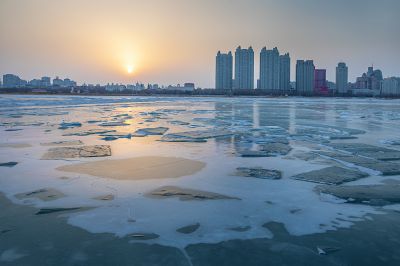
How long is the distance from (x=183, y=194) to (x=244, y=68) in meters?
149

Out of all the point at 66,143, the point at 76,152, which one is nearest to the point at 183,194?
the point at 76,152

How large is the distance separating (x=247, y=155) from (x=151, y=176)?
2324 mm

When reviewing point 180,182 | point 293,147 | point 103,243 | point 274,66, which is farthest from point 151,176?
point 274,66

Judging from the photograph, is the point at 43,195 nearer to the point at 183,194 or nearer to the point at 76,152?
the point at 183,194

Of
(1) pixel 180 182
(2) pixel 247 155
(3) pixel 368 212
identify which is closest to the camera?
(3) pixel 368 212

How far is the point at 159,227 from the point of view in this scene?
326cm

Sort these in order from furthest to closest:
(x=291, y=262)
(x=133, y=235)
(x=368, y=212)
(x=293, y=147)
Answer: (x=293, y=147), (x=368, y=212), (x=133, y=235), (x=291, y=262)

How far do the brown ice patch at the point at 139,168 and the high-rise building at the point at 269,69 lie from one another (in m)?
146

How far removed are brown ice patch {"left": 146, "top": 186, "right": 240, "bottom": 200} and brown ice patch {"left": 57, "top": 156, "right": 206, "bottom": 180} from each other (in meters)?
0.68

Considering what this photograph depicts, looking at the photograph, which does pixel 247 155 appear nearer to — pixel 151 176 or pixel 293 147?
pixel 293 147

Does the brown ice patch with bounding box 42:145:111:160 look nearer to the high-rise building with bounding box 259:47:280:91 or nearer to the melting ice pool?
the melting ice pool

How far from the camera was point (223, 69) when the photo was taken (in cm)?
15275

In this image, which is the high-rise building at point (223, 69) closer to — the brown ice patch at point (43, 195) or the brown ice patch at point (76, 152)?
the brown ice patch at point (76, 152)

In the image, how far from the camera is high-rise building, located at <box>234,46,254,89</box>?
14925 centimetres
